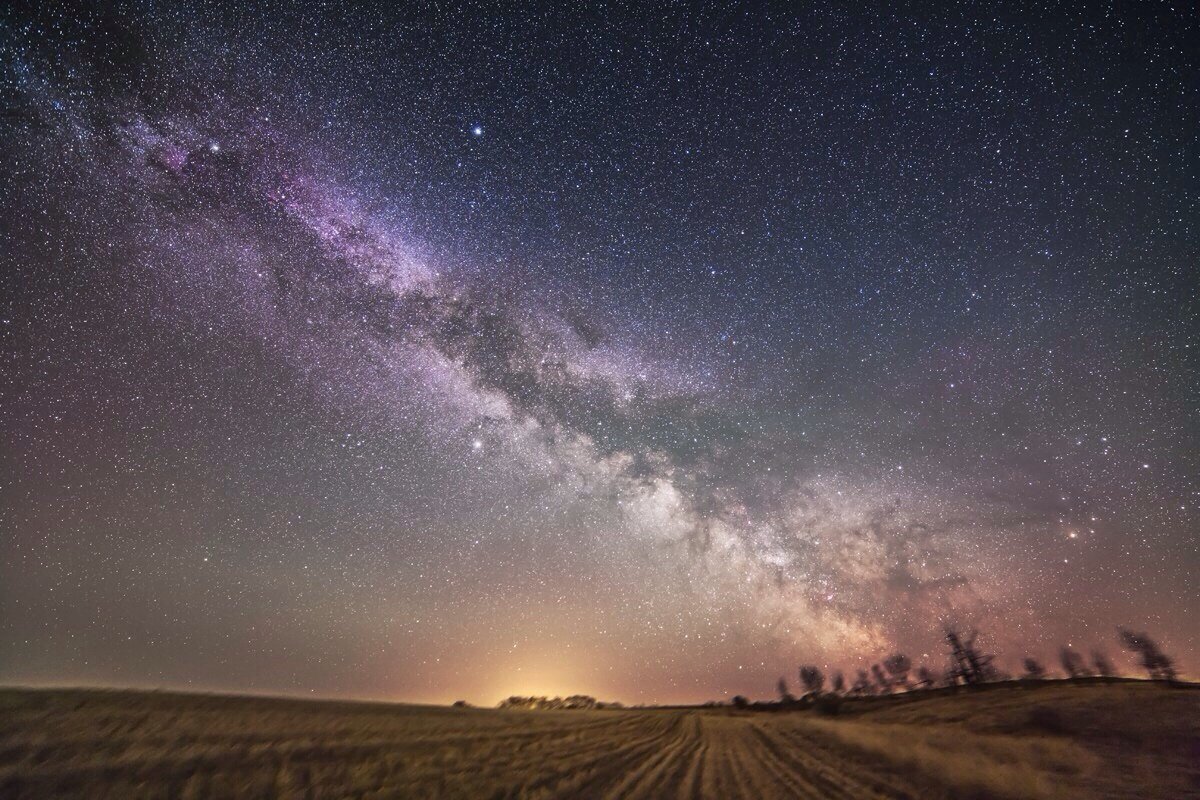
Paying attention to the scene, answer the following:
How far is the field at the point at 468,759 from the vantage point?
8.66m

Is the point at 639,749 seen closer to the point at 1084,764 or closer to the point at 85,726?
the point at 1084,764

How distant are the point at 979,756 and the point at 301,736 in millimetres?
19363

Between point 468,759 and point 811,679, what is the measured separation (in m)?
136

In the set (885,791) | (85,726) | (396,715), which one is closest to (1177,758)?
(885,791)

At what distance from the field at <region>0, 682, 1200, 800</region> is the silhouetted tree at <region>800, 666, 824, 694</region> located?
118 metres

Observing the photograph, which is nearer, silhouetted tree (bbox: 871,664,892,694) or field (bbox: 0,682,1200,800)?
field (bbox: 0,682,1200,800)

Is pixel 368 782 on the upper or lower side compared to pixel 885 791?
upper

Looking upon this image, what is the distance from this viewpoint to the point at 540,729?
1748cm

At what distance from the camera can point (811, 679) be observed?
118 metres

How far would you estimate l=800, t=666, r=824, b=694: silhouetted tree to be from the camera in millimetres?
115312

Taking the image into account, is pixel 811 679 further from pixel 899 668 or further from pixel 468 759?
pixel 468 759

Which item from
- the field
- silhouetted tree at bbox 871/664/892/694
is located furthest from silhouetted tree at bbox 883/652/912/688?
the field

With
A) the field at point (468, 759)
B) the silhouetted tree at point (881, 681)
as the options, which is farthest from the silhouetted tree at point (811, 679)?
the field at point (468, 759)

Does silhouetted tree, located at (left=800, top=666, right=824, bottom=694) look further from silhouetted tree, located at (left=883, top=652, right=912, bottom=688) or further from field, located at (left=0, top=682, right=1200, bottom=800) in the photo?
field, located at (left=0, top=682, right=1200, bottom=800)
